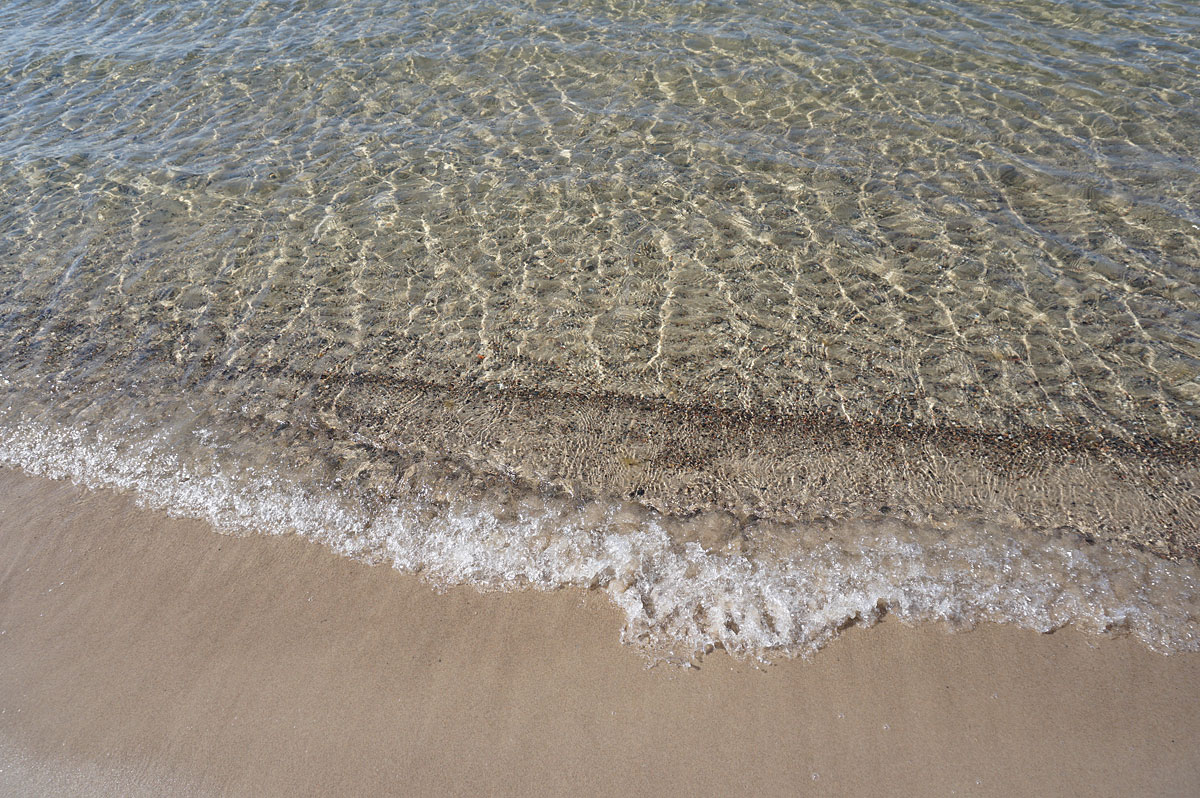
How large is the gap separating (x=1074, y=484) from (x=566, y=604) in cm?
300

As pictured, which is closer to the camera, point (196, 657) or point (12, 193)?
point (196, 657)

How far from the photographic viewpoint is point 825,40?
857cm

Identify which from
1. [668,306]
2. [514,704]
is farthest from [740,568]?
[668,306]

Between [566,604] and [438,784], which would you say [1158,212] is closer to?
[566,604]

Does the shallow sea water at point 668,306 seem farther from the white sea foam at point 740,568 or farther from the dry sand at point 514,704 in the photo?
the dry sand at point 514,704

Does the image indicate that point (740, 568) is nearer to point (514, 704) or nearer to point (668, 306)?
point (514, 704)

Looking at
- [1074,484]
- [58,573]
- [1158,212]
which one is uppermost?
[1158,212]

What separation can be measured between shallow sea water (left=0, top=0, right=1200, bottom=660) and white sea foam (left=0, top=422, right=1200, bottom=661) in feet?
0.07

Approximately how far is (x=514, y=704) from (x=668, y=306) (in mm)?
3241

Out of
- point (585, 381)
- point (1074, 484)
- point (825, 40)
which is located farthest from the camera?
point (825, 40)

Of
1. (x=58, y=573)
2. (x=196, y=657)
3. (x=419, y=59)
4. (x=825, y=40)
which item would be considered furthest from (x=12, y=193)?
(x=825, y=40)

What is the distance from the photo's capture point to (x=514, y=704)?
11.0 feet

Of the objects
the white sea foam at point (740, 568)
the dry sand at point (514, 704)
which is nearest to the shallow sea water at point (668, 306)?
the white sea foam at point (740, 568)

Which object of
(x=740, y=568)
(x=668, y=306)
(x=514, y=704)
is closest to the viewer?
(x=514, y=704)
